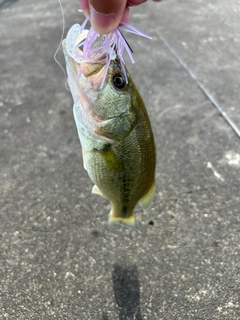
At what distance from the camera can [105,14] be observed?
3.53 ft

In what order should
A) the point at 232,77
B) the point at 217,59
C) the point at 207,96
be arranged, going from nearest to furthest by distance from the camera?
the point at 207,96, the point at 232,77, the point at 217,59

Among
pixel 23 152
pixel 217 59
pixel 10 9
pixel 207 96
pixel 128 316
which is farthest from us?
pixel 10 9

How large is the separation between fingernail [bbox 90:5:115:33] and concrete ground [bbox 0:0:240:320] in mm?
1770

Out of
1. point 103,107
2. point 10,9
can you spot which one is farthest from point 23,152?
point 10,9

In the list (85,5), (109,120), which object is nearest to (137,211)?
(109,120)

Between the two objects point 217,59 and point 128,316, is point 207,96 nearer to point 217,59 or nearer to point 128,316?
point 217,59

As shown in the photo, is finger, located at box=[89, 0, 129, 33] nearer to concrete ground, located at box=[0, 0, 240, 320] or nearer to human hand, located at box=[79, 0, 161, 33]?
human hand, located at box=[79, 0, 161, 33]

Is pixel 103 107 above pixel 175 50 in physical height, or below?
above

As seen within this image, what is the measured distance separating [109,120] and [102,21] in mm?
434

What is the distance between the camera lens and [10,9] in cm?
632

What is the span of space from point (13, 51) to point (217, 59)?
9.55 ft

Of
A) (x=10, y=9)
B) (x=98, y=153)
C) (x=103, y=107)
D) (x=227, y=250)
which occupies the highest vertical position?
(x=103, y=107)

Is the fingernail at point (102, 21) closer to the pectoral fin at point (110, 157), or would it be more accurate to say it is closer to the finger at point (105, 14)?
the finger at point (105, 14)

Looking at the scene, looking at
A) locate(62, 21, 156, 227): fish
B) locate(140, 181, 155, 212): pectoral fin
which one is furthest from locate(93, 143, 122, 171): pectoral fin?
locate(140, 181, 155, 212): pectoral fin
